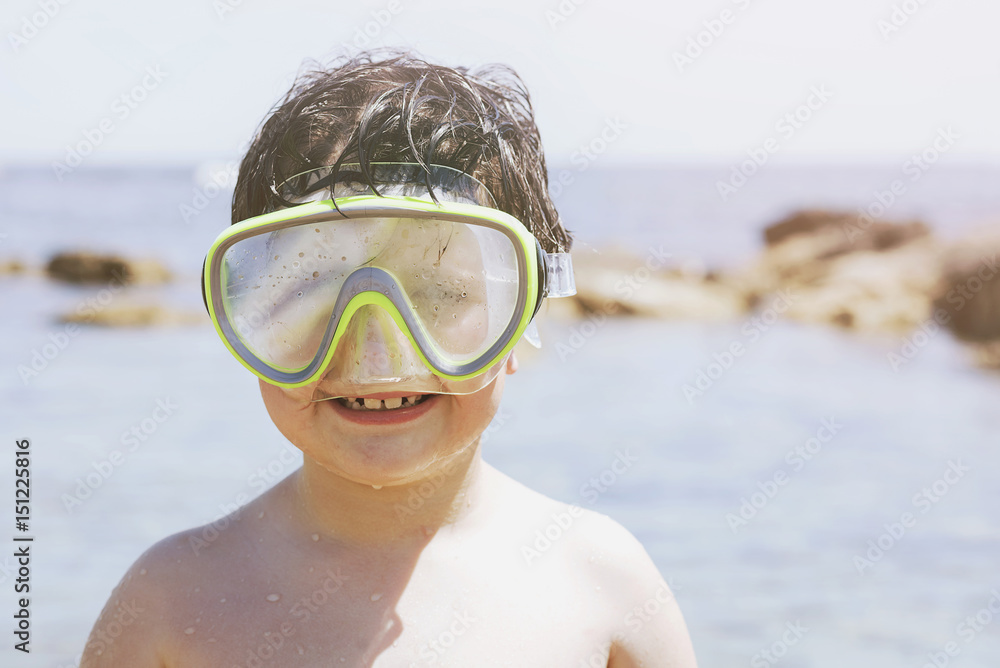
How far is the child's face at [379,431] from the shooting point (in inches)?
63.9

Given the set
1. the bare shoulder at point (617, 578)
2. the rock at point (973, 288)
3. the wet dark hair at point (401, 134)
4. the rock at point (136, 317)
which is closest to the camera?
the wet dark hair at point (401, 134)

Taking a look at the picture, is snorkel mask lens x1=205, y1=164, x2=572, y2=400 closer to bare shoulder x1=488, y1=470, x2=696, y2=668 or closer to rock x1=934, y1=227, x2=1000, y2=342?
bare shoulder x1=488, y1=470, x2=696, y2=668

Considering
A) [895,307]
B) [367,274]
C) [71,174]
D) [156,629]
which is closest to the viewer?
[367,274]

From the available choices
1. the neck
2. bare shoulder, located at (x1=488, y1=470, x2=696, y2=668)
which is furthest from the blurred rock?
the neck

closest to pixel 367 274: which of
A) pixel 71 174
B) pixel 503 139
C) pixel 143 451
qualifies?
pixel 503 139

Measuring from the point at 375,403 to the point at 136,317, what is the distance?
9657 millimetres

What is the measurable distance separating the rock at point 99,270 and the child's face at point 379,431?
13.2 m

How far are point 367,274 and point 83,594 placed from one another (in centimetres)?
373

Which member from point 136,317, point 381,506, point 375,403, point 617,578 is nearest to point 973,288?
point 136,317

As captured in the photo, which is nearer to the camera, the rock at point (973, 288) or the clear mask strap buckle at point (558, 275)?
the clear mask strap buckle at point (558, 275)

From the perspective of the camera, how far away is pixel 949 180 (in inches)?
1651

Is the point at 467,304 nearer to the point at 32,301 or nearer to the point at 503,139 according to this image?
the point at 503,139

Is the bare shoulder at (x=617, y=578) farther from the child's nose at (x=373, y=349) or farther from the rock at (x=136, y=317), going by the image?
the rock at (x=136, y=317)

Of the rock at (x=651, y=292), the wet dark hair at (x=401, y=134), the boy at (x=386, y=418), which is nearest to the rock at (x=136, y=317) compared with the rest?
the rock at (x=651, y=292)
